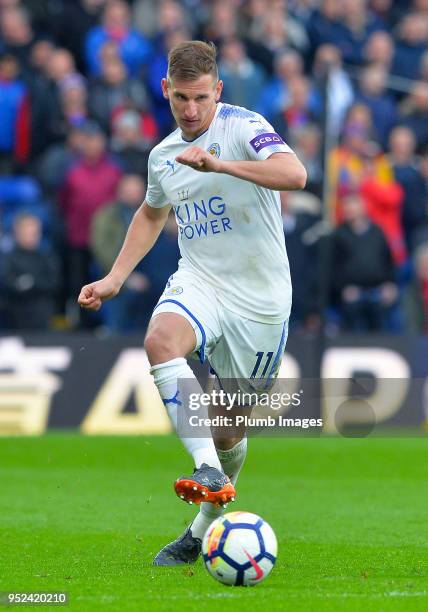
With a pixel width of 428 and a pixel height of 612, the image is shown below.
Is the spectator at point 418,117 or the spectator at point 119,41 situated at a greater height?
the spectator at point 119,41

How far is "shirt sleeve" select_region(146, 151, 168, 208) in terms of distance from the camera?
7.94m

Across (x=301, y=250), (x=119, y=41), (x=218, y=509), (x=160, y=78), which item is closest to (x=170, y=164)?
(x=218, y=509)

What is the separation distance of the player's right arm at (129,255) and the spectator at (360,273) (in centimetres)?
860

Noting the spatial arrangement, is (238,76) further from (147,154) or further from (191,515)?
(191,515)

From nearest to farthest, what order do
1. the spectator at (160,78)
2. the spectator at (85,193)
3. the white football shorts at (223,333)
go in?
the white football shorts at (223,333)
the spectator at (85,193)
the spectator at (160,78)

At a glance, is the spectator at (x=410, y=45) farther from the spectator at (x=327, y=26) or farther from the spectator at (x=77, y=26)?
the spectator at (x=77, y=26)

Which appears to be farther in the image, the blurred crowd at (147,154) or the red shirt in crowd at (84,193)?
the red shirt in crowd at (84,193)

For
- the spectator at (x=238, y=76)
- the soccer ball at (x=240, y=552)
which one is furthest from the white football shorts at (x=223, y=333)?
the spectator at (x=238, y=76)

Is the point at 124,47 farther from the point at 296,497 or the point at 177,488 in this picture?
the point at 177,488

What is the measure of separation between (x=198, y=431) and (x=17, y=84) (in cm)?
1127

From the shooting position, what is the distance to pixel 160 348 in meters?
7.09

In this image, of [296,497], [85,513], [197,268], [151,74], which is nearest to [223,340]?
[197,268]

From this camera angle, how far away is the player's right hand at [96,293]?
7.62 meters

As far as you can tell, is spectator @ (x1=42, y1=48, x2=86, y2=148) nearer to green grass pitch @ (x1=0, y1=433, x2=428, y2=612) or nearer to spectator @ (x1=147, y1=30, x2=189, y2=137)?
spectator @ (x1=147, y1=30, x2=189, y2=137)
